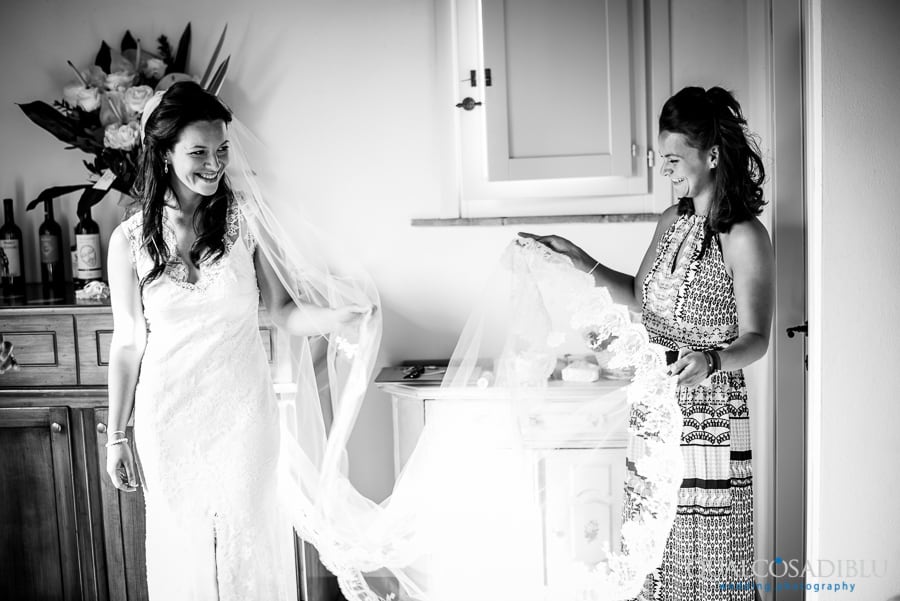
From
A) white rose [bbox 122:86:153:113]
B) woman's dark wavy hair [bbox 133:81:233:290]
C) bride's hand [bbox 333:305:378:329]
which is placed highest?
white rose [bbox 122:86:153:113]

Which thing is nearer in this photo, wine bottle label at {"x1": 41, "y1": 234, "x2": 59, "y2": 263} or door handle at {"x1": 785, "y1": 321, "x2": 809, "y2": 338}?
door handle at {"x1": 785, "y1": 321, "x2": 809, "y2": 338}

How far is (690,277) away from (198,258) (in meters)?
1.21

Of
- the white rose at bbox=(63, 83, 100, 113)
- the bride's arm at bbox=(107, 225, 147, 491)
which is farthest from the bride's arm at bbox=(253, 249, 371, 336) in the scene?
the white rose at bbox=(63, 83, 100, 113)

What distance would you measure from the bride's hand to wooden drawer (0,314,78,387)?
1118 millimetres

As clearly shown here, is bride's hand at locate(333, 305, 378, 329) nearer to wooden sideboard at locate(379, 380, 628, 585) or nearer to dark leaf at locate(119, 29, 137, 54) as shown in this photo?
wooden sideboard at locate(379, 380, 628, 585)

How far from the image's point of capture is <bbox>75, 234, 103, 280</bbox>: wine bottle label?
10.3 feet

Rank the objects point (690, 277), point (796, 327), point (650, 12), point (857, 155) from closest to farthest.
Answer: point (857, 155) → point (690, 277) → point (796, 327) → point (650, 12)

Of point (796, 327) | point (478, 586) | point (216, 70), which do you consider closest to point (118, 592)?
point (478, 586)

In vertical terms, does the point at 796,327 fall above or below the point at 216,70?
below

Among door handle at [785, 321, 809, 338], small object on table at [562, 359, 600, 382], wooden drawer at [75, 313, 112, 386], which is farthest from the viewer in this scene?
wooden drawer at [75, 313, 112, 386]

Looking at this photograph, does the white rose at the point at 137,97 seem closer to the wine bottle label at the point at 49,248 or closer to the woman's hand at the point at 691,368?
the wine bottle label at the point at 49,248

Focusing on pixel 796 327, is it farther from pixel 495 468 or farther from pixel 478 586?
pixel 478 586

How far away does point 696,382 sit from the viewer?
6.45 feet

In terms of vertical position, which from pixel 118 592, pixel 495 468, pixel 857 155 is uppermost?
pixel 857 155
